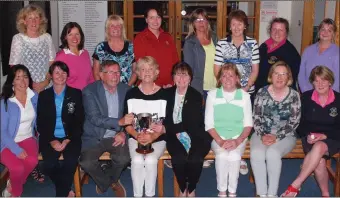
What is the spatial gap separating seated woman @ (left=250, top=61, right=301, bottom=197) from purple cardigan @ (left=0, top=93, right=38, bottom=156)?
6.13ft

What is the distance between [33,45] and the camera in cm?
396

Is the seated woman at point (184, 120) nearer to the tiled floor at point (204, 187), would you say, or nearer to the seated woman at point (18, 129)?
the tiled floor at point (204, 187)

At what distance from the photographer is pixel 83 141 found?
3.65 m

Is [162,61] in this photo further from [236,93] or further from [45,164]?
[45,164]

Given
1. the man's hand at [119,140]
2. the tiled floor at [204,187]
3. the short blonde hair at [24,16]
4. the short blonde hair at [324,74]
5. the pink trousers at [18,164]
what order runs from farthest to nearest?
the short blonde hair at [24,16] < the tiled floor at [204,187] < the man's hand at [119,140] < the short blonde hair at [324,74] < the pink trousers at [18,164]

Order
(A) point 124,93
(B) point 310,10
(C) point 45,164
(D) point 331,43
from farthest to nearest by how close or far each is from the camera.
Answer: (B) point 310,10 < (D) point 331,43 < (A) point 124,93 < (C) point 45,164

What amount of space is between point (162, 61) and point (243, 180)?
1.33 metres

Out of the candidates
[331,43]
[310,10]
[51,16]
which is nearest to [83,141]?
[331,43]

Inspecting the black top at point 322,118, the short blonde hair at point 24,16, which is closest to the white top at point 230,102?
the black top at point 322,118

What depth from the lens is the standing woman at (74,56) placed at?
3967 millimetres

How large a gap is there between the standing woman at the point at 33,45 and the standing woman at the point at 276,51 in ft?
6.41

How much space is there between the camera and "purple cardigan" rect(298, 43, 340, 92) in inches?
153

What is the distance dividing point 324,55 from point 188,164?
159cm

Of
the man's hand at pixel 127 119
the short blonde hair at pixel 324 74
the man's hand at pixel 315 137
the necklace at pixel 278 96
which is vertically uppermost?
the short blonde hair at pixel 324 74
